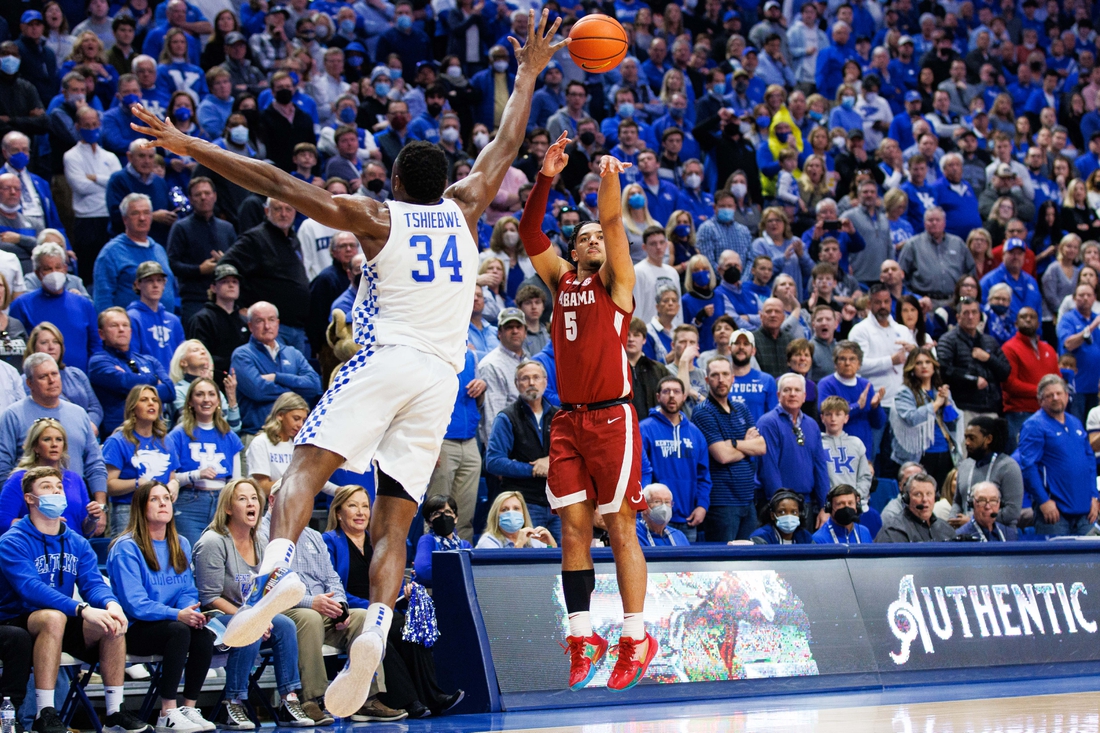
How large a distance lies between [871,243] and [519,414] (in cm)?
753

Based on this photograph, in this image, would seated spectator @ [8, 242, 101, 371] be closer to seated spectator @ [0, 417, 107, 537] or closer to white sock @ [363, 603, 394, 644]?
seated spectator @ [0, 417, 107, 537]

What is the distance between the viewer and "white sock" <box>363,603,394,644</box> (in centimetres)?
607

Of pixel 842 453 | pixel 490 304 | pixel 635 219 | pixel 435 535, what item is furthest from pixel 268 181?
pixel 635 219

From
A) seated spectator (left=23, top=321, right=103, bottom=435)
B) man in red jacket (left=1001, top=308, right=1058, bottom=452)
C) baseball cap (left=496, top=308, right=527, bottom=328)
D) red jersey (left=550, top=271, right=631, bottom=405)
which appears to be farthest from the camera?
man in red jacket (left=1001, top=308, right=1058, bottom=452)

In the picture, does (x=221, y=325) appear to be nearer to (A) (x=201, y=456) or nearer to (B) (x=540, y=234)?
(A) (x=201, y=456)

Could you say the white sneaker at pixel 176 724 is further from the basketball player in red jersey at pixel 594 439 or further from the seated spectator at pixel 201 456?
the basketball player in red jersey at pixel 594 439

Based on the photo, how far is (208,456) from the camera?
10.4m

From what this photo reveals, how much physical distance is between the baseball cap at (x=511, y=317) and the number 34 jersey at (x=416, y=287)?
5656 millimetres

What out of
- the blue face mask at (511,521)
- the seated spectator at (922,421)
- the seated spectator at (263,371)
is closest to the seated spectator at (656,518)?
the blue face mask at (511,521)

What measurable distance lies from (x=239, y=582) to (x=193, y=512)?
43.5 inches

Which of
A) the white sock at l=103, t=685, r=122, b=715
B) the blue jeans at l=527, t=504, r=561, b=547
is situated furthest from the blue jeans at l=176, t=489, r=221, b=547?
the blue jeans at l=527, t=504, r=561, b=547

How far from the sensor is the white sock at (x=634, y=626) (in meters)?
7.37

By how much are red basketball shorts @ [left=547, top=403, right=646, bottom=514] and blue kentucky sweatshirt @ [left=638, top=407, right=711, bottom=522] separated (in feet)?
13.3

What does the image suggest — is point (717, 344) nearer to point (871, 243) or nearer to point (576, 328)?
point (871, 243)
